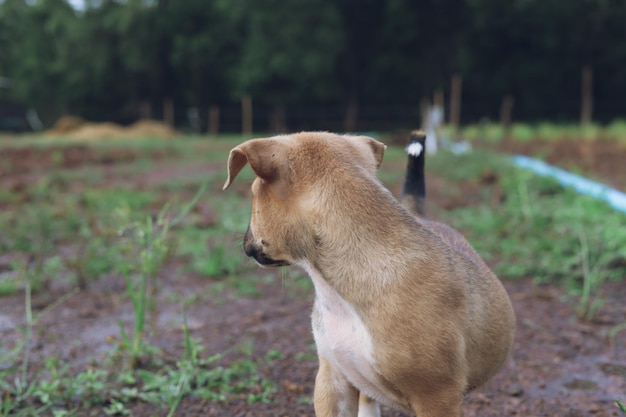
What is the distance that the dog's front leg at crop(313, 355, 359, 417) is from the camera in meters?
2.27

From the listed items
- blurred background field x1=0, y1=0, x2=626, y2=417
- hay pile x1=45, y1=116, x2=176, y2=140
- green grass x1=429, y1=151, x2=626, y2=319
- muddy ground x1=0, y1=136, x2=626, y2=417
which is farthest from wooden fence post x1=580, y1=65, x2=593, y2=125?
muddy ground x1=0, y1=136, x2=626, y2=417

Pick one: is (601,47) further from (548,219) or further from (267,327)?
(267,327)

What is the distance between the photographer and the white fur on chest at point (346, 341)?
79.6 inches

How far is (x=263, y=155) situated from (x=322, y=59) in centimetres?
3179

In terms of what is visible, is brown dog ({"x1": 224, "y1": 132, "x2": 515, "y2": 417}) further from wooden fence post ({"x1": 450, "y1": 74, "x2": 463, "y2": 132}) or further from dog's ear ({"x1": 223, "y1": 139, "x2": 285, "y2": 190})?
wooden fence post ({"x1": 450, "y1": 74, "x2": 463, "y2": 132})

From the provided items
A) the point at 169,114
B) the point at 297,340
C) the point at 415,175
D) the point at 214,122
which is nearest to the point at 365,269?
the point at 415,175

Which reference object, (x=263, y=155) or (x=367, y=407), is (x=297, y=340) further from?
(x=263, y=155)

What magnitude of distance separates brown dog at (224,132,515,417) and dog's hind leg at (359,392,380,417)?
10.0 inches

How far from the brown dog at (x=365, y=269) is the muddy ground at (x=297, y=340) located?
0.93 metres

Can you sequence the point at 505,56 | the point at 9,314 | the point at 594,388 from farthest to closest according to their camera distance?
1. the point at 505,56
2. the point at 9,314
3. the point at 594,388

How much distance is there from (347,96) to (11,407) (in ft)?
107

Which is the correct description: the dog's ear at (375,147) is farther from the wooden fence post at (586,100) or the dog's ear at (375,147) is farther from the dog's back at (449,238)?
the wooden fence post at (586,100)

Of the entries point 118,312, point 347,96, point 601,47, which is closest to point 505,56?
point 601,47

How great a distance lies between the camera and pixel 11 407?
2.67 m
